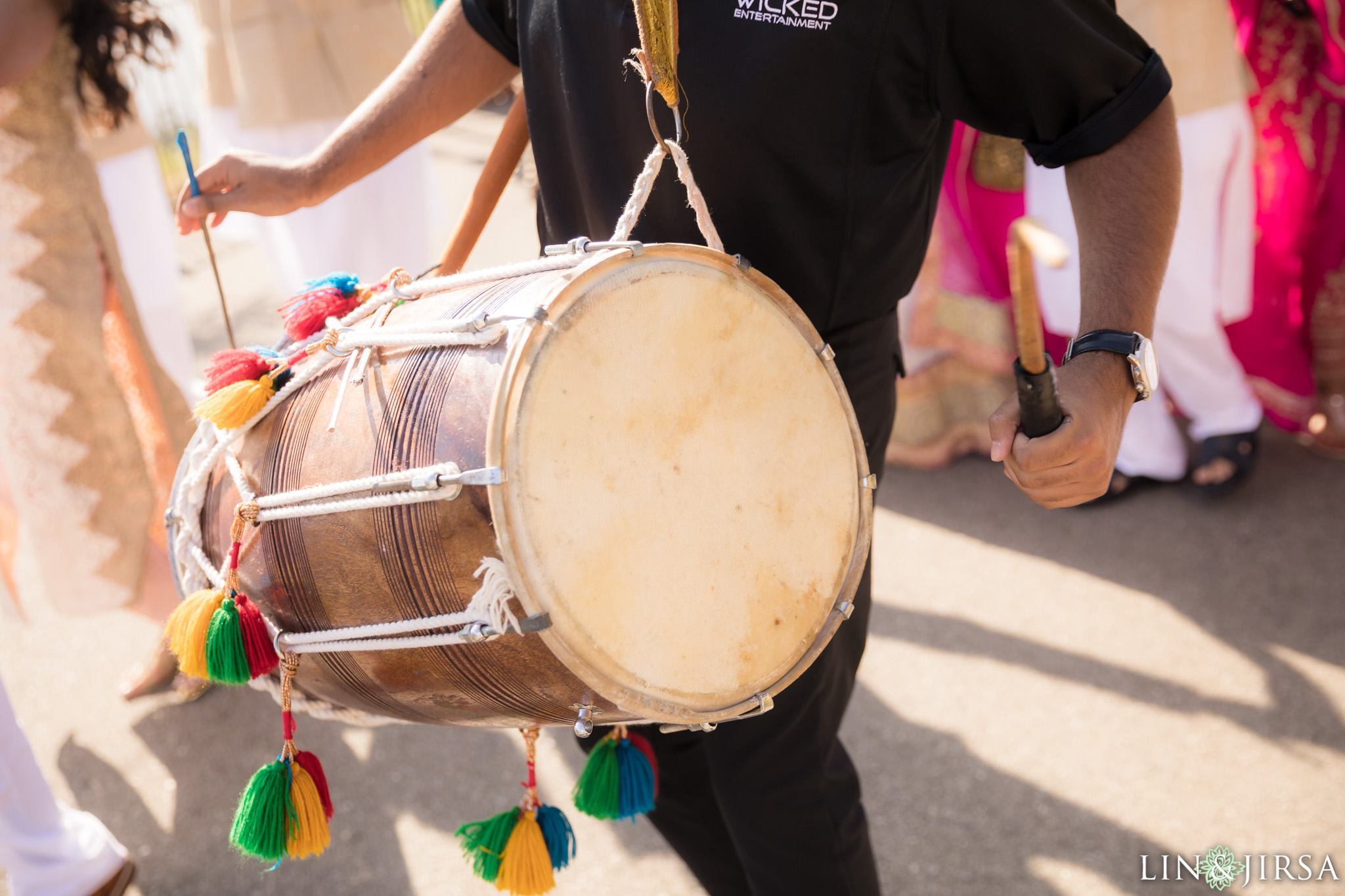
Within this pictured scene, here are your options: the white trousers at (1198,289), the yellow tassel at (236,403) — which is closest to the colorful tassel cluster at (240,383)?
the yellow tassel at (236,403)

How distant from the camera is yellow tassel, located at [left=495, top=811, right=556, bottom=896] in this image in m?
1.19

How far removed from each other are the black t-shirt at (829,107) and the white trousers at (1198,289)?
164 centimetres

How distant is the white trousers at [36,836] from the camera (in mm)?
1655

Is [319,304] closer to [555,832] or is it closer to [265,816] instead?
[265,816]

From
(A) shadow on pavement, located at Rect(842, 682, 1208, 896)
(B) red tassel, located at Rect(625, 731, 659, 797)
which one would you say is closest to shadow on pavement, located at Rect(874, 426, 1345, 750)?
(A) shadow on pavement, located at Rect(842, 682, 1208, 896)

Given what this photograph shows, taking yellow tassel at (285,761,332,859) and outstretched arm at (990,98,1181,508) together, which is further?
yellow tassel at (285,761,332,859)

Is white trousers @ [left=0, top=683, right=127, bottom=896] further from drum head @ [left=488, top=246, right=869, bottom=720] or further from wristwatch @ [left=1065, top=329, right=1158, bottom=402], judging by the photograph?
wristwatch @ [left=1065, top=329, right=1158, bottom=402]

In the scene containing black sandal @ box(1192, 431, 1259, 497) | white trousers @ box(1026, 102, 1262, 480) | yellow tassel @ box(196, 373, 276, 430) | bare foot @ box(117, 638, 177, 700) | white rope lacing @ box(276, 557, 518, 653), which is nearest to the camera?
white rope lacing @ box(276, 557, 518, 653)

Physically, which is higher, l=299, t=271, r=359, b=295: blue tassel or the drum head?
l=299, t=271, r=359, b=295: blue tassel

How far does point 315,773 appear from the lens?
3.81 ft

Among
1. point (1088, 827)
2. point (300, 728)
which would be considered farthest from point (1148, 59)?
point (300, 728)

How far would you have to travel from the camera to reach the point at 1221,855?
1659mm

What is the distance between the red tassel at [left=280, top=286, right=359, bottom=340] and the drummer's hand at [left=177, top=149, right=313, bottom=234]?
21cm

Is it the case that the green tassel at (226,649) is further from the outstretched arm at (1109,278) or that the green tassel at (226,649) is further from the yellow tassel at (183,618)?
the outstretched arm at (1109,278)
